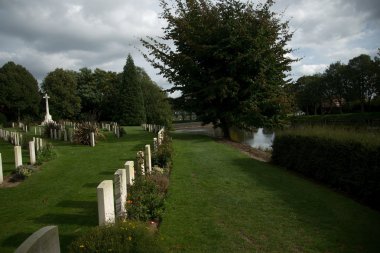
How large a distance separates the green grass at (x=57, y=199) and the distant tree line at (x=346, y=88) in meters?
53.9

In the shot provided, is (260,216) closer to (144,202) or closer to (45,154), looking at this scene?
(144,202)

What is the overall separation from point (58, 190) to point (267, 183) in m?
5.96

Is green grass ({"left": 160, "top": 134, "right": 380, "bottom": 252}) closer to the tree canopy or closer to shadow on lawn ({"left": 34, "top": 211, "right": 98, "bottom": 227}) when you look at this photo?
shadow on lawn ({"left": 34, "top": 211, "right": 98, "bottom": 227})

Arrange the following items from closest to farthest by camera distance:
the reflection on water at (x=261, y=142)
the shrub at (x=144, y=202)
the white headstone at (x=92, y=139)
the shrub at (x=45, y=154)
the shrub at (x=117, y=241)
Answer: the shrub at (x=117, y=241) < the shrub at (x=144, y=202) < the shrub at (x=45, y=154) < the white headstone at (x=92, y=139) < the reflection on water at (x=261, y=142)

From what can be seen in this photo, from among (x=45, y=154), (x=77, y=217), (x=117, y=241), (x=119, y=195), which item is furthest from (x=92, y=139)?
(x=117, y=241)

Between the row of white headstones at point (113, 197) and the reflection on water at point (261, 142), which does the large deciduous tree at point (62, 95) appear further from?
the row of white headstones at point (113, 197)

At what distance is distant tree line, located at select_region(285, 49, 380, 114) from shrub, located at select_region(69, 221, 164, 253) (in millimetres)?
60901

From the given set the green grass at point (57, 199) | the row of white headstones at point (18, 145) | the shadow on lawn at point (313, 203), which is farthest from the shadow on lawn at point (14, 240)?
the row of white headstones at point (18, 145)

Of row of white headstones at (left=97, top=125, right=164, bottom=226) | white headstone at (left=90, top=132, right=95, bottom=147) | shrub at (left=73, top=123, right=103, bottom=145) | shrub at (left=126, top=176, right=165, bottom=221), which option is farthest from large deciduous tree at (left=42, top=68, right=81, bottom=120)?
shrub at (left=126, top=176, right=165, bottom=221)

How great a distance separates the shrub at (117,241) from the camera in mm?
5023

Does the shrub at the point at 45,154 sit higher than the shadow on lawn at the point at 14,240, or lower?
higher

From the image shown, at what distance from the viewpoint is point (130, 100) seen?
50062 mm

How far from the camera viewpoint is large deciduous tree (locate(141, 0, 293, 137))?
22109mm

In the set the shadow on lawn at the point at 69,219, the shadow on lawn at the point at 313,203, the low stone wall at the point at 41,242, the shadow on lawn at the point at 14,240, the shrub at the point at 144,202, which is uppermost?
the low stone wall at the point at 41,242
